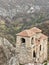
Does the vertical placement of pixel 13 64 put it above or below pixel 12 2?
below

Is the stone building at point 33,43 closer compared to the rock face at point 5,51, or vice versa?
the stone building at point 33,43

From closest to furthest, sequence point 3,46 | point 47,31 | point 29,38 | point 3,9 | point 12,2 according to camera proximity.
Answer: point 29,38 → point 3,46 → point 47,31 → point 3,9 → point 12,2

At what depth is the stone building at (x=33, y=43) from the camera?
81.8ft

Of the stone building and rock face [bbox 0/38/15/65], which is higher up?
the stone building

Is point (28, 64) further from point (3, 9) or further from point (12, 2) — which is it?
point (12, 2)

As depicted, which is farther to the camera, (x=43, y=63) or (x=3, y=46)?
(x=3, y=46)

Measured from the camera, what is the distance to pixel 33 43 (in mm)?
25562

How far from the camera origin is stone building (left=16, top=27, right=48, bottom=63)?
81.8 ft

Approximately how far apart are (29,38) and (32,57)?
2.05 metres

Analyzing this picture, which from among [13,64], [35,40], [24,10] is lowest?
[13,64]

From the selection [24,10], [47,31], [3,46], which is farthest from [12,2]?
[3,46]

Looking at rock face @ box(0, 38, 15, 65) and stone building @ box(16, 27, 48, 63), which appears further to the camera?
rock face @ box(0, 38, 15, 65)

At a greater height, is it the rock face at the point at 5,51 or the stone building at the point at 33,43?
the stone building at the point at 33,43

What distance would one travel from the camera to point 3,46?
115 feet
